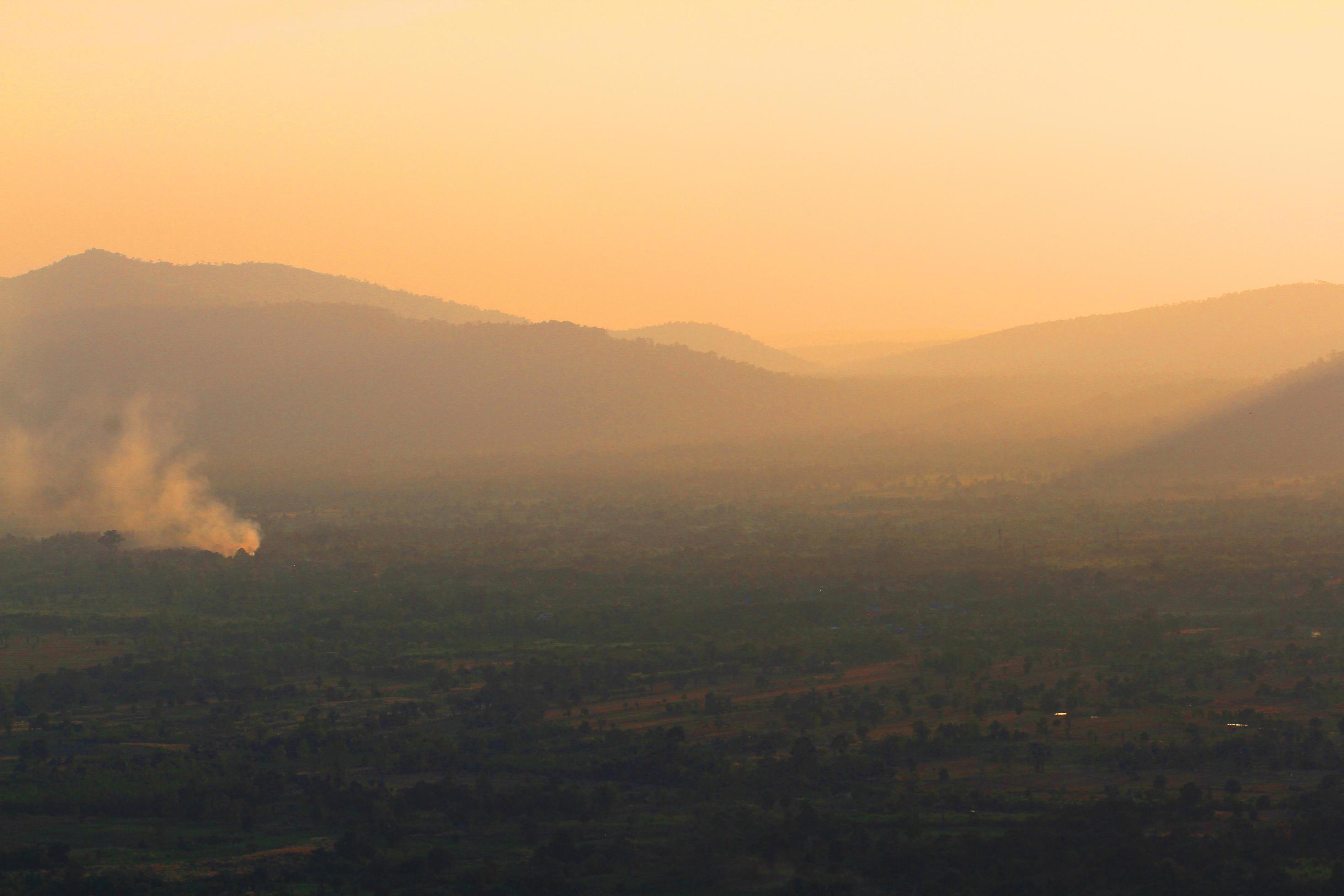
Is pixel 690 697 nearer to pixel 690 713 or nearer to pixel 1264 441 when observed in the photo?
pixel 690 713

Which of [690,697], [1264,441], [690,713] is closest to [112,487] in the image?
[690,697]

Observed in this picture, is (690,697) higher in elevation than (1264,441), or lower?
lower

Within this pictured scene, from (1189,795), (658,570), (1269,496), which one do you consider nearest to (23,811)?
(1189,795)

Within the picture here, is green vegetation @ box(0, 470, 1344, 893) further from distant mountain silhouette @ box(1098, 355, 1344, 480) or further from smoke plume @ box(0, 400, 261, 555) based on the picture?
distant mountain silhouette @ box(1098, 355, 1344, 480)

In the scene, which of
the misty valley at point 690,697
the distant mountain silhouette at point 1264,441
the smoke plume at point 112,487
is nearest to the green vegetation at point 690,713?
the misty valley at point 690,697

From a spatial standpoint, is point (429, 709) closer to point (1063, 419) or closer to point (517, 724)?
point (517, 724)

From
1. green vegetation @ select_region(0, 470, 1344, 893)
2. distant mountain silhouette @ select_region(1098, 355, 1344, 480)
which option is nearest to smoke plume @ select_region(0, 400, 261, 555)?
green vegetation @ select_region(0, 470, 1344, 893)
